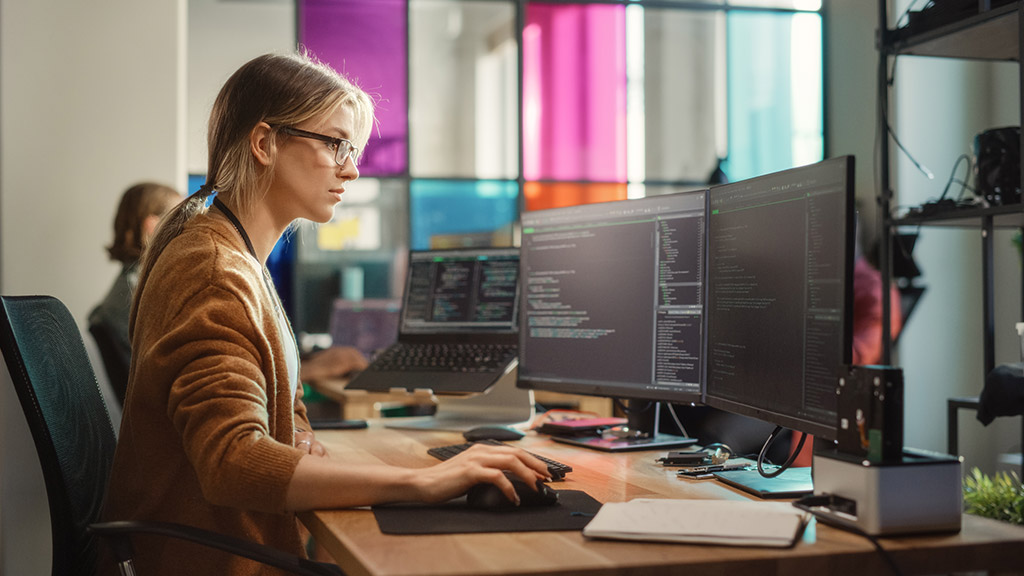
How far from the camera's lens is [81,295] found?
407cm

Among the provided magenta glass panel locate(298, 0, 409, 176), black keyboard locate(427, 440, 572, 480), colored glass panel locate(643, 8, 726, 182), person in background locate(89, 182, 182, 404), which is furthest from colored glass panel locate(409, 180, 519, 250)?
black keyboard locate(427, 440, 572, 480)

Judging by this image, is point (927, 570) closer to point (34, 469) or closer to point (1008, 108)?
point (34, 469)

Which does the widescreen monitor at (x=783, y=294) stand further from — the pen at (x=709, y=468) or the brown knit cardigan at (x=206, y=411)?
the brown knit cardigan at (x=206, y=411)

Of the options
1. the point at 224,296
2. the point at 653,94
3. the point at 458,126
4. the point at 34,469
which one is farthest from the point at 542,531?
the point at 653,94

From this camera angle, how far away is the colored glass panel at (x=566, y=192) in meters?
5.28

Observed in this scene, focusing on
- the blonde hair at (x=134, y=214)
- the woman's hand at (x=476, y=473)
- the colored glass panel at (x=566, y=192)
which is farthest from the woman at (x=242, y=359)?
the colored glass panel at (x=566, y=192)

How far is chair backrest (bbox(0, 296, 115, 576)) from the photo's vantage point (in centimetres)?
132

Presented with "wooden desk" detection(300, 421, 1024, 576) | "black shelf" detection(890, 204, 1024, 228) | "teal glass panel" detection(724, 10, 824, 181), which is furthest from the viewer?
"teal glass panel" detection(724, 10, 824, 181)

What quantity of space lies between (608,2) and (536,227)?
377 centimetres

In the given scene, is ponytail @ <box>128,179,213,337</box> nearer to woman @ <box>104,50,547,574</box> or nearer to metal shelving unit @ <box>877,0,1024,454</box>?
woman @ <box>104,50,547,574</box>

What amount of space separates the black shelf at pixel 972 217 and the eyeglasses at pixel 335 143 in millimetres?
1732

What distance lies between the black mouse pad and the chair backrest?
1.55 ft

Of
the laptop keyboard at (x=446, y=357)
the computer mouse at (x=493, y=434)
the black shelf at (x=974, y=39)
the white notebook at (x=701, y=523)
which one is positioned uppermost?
the black shelf at (x=974, y=39)

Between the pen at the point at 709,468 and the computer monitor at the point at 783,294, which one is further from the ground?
the computer monitor at the point at 783,294
